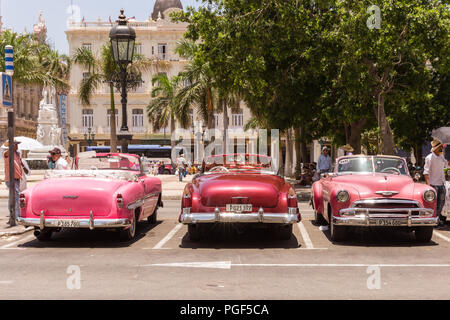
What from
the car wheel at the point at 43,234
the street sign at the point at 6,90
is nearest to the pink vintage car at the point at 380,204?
the car wheel at the point at 43,234

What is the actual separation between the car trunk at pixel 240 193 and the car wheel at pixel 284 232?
77 cm

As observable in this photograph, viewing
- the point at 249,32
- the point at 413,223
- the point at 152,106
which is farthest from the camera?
the point at 152,106

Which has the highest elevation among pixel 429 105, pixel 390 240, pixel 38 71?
pixel 38 71

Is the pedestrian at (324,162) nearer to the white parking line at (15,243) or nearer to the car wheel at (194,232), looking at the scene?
the car wheel at (194,232)

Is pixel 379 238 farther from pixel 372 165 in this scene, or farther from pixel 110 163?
pixel 110 163

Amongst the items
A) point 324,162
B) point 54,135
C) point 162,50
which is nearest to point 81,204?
point 324,162

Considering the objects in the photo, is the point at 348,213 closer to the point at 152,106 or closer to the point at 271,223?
the point at 271,223

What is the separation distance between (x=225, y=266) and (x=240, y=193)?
175 centimetres

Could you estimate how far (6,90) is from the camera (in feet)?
39.1

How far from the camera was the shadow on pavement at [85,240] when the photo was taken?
31.6 feet

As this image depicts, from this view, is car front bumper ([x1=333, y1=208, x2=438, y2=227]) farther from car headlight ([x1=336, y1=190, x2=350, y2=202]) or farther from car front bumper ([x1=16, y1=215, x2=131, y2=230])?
car front bumper ([x1=16, y1=215, x2=131, y2=230])
